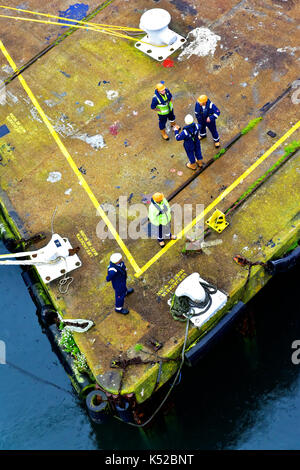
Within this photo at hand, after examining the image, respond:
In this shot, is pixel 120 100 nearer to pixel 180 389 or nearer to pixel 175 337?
pixel 175 337

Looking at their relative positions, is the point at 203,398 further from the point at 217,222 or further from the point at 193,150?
the point at 193,150

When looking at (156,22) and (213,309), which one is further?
(156,22)

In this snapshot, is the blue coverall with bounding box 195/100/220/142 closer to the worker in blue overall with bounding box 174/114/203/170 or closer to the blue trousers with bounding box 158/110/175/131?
the worker in blue overall with bounding box 174/114/203/170

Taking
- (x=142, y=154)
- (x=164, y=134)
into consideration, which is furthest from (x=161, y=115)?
(x=142, y=154)

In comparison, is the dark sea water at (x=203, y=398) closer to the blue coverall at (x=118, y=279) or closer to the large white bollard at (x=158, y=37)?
the blue coverall at (x=118, y=279)

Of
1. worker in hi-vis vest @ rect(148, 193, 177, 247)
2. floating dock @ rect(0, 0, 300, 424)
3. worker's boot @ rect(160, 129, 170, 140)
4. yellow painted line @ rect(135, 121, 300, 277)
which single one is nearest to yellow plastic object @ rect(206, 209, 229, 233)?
floating dock @ rect(0, 0, 300, 424)

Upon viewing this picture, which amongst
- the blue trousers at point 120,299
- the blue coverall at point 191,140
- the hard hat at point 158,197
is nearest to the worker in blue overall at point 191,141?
the blue coverall at point 191,140
